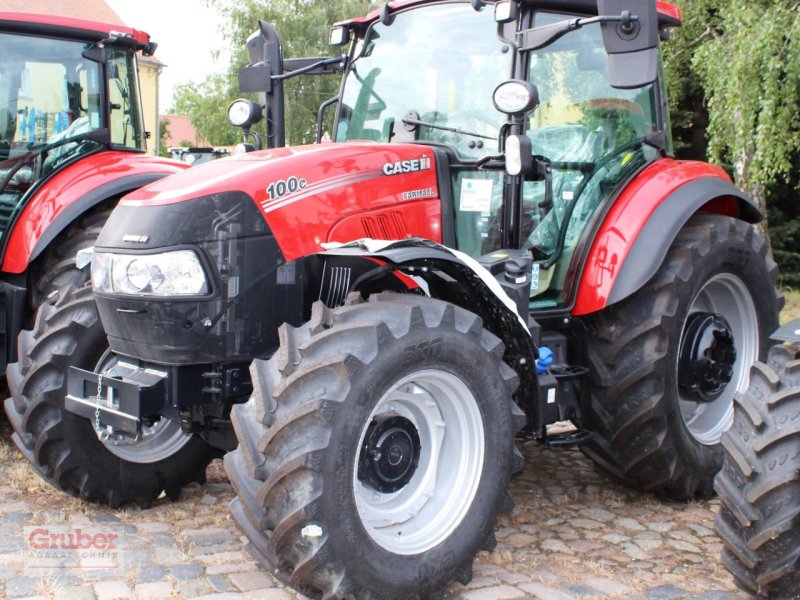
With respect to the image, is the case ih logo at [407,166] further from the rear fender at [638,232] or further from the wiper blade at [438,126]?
the rear fender at [638,232]

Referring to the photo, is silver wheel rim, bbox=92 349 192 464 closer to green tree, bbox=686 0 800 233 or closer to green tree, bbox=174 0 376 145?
green tree, bbox=686 0 800 233

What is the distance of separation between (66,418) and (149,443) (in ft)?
1.53

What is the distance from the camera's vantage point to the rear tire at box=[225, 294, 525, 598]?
311 centimetres

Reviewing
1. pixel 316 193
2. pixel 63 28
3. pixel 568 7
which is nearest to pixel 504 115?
pixel 568 7

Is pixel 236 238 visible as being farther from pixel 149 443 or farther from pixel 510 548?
pixel 510 548

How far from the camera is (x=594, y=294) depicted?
14.4 ft


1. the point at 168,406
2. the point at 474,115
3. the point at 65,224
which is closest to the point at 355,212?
the point at 474,115

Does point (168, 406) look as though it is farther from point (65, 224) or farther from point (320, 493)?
point (65, 224)

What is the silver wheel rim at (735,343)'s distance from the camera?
4980mm


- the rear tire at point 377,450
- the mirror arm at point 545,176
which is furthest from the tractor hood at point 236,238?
the mirror arm at point 545,176

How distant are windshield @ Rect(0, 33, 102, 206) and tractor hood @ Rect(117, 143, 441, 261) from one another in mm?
2282

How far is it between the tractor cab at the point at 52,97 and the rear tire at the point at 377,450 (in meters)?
3.34

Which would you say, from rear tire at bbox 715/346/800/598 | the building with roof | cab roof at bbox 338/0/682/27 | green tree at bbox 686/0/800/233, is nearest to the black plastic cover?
cab roof at bbox 338/0/682/27

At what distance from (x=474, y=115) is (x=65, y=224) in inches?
106
